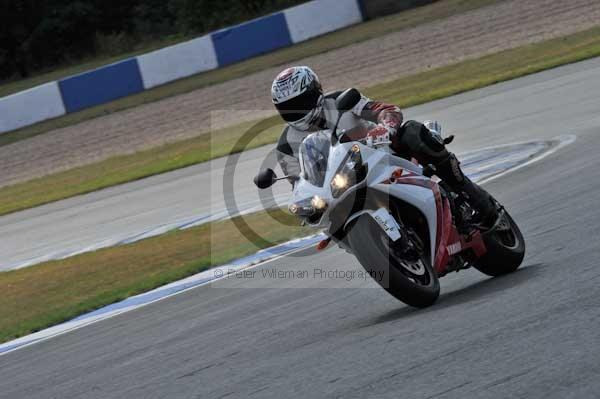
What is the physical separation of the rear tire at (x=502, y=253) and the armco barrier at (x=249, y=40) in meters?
26.1

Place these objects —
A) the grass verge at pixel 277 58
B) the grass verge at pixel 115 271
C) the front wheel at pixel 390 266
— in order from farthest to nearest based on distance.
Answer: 1. the grass verge at pixel 277 58
2. the grass verge at pixel 115 271
3. the front wheel at pixel 390 266

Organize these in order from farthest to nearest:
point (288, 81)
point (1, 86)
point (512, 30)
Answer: point (1, 86), point (512, 30), point (288, 81)

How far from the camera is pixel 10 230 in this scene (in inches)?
679

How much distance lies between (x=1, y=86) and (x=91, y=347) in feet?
129

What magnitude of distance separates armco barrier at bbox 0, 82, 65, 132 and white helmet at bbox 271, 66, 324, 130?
2668 cm

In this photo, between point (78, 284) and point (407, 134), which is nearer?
point (407, 134)

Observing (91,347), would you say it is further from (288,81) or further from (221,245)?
(221,245)

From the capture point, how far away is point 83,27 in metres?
49.6

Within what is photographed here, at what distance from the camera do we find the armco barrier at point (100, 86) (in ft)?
106

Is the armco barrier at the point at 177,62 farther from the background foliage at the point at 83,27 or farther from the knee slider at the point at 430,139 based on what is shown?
the knee slider at the point at 430,139

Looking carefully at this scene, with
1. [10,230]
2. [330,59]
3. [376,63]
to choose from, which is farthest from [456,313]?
[330,59]

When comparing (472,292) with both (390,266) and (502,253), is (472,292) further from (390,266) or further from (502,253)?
(390,266)

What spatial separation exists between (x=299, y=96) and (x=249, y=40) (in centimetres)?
2648

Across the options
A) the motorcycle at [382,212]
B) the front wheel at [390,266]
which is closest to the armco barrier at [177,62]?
the motorcycle at [382,212]
